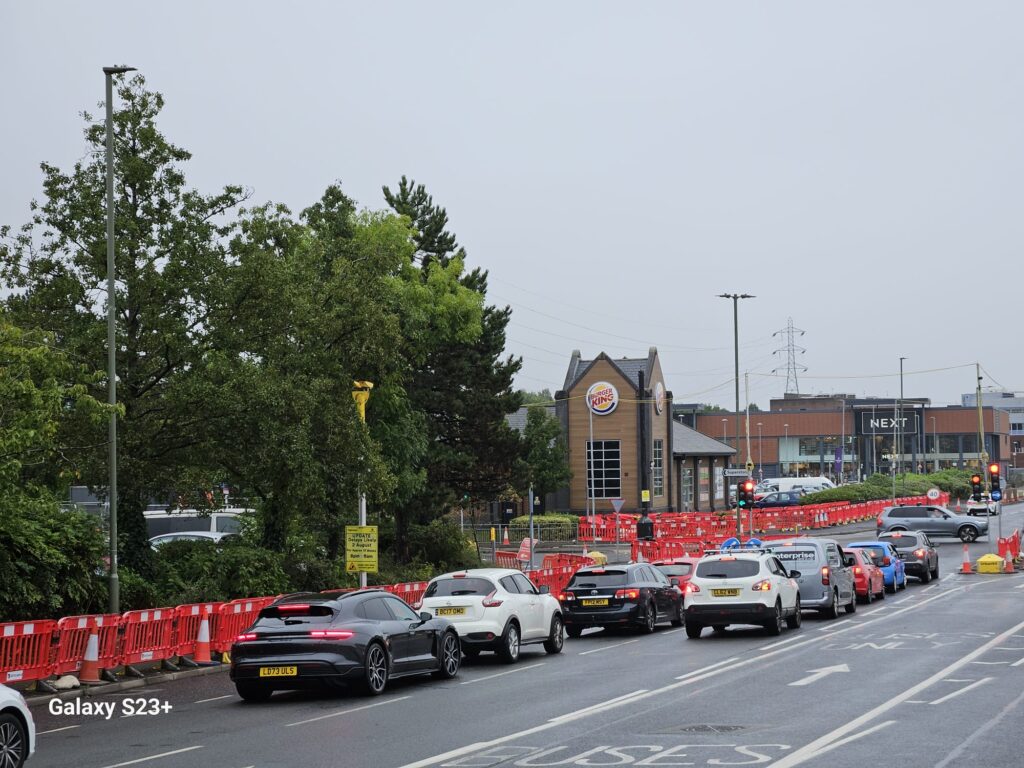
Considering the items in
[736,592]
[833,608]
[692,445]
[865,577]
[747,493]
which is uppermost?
[692,445]

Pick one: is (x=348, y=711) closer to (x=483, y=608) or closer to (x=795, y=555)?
(x=483, y=608)

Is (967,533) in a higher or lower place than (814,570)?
lower

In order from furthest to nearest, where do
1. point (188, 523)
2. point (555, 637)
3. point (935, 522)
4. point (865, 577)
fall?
point (935, 522), point (188, 523), point (865, 577), point (555, 637)

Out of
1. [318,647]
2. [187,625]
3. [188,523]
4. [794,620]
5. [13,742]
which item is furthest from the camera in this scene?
[188,523]

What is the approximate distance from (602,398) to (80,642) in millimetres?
59057

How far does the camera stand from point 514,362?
188ft

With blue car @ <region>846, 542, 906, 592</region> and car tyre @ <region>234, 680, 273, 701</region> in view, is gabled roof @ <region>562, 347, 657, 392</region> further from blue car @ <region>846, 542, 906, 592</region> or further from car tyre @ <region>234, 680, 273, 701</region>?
car tyre @ <region>234, 680, 273, 701</region>

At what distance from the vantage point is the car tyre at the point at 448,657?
20.5 meters

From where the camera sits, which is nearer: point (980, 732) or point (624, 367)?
point (980, 732)

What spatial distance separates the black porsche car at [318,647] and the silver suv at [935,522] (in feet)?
150

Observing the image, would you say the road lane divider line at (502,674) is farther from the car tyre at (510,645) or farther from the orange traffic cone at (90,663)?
the orange traffic cone at (90,663)

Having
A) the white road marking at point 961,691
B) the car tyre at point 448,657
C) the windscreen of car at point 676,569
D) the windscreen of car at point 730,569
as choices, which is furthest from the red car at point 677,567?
the white road marking at point 961,691

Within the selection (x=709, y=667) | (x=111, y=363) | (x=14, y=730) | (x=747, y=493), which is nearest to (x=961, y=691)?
(x=709, y=667)

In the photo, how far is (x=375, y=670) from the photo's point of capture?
726 inches
